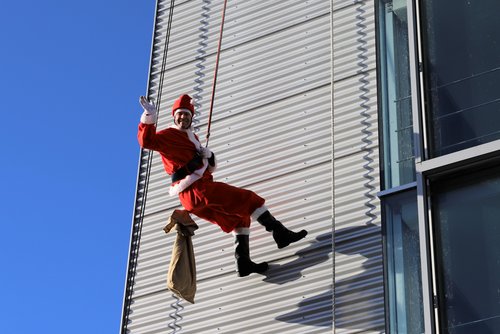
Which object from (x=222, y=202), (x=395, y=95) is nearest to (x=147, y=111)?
(x=222, y=202)

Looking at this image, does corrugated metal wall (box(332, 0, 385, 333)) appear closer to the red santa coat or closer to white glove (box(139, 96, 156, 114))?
the red santa coat

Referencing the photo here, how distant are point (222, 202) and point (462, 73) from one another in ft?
7.68

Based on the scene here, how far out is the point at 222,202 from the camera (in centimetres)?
991

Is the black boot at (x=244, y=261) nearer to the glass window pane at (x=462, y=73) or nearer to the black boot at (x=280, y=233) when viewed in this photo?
the black boot at (x=280, y=233)

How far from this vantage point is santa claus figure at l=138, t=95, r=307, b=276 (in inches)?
388

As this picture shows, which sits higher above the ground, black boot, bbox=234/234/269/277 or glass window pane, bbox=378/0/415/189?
glass window pane, bbox=378/0/415/189

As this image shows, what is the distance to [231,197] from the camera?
9922 millimetres

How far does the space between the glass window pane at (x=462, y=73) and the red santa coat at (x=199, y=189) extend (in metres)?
1.91

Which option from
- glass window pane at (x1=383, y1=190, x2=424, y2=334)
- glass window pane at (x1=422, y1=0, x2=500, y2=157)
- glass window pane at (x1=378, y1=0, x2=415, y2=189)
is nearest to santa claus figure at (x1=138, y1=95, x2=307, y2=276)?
glass window pane at (x1=383, y1=190, x2=424, y2=334)

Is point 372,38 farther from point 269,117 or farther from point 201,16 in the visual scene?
point 201,16

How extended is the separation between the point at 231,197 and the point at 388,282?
164 centimetres

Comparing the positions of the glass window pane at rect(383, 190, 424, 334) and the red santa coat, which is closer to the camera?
the glass window pane at rect(383, 190, 424, 334)

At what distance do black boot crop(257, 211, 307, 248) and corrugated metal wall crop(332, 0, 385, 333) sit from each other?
1.06ft

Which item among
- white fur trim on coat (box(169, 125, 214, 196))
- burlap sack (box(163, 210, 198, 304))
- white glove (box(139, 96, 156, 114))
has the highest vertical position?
white glove (box(139, 96, 156, 114))
